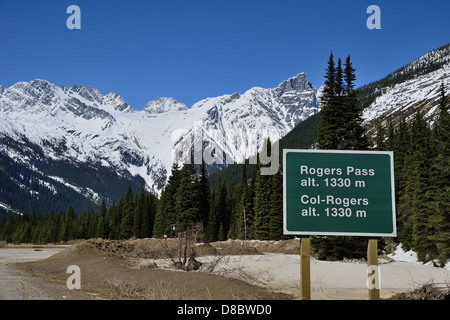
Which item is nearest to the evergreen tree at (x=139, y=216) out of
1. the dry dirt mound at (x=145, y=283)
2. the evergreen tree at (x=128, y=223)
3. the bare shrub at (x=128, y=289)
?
the evergreen tree at (x=128, y=223)

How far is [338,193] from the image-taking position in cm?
966

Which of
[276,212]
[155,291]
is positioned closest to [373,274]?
[155,291]

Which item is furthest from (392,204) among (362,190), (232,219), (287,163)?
(232,219)

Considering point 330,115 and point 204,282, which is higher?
point 330,115

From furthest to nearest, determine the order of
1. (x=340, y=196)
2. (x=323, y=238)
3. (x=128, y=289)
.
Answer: (x=323, y=238), (x=128, y=289), (x=340, y=196)

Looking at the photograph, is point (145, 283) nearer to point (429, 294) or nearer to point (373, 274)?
point (373, 274)

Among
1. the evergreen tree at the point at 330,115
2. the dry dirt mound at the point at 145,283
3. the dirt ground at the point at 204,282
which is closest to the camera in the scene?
the dry dirt mound at the point at 145,283

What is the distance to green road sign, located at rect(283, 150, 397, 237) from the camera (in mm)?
9516

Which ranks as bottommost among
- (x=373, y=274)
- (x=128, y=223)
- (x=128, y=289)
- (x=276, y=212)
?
(x=128, y=289)

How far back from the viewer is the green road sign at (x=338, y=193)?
375 inches

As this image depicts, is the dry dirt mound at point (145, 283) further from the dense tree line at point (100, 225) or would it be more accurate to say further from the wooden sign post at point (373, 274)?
the dense tree line at point (100, 225)

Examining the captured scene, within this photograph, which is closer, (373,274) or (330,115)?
(373,274)

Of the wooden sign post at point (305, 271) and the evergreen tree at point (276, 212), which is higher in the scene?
the evergreen tree at point (276, 212)
